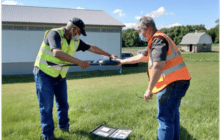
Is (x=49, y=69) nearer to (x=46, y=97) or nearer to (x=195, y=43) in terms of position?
(x=46, y=97)

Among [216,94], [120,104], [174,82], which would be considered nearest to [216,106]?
[216,94]

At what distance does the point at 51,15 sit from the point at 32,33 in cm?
287

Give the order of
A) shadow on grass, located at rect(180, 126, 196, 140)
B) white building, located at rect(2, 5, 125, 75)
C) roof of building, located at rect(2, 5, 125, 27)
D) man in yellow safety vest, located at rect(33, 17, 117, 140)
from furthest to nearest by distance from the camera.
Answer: roof of building, located at rect(2, 5, 125, 27)
white building, located at rect(2, 5, 125, 75)
shadow on grass, located at rect(180, 126, 196, 140)
man in yellow safety vest, located at rect(33, 17, 117, 140)

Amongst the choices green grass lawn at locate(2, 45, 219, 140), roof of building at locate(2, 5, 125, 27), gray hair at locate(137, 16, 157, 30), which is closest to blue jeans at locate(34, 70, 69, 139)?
green grass lawn at locate(2, 45, 219, 140)

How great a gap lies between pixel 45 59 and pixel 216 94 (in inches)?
233

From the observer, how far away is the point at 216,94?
693 cm

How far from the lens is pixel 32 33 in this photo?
639 inches

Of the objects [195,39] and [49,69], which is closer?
[49,69]

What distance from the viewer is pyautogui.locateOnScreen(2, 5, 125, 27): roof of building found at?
16392 mm

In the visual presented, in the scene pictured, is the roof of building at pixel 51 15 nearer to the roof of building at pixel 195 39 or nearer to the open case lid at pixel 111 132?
the open case lid at pixel 111 132

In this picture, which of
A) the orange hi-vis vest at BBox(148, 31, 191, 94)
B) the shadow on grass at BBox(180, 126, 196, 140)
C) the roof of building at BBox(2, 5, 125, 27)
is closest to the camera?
the orange hi-vis vest at BBox(148, 31, 191, 94)

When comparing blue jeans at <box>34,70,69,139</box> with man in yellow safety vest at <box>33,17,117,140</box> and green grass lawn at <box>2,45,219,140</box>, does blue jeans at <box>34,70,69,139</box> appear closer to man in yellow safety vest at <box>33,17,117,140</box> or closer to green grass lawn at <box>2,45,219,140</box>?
man in yellow safety vest at <box>33,17,117,140</box>

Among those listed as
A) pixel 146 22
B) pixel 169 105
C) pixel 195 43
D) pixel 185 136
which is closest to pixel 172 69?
pixel 169 105

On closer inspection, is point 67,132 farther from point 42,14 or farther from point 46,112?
point 42,14
